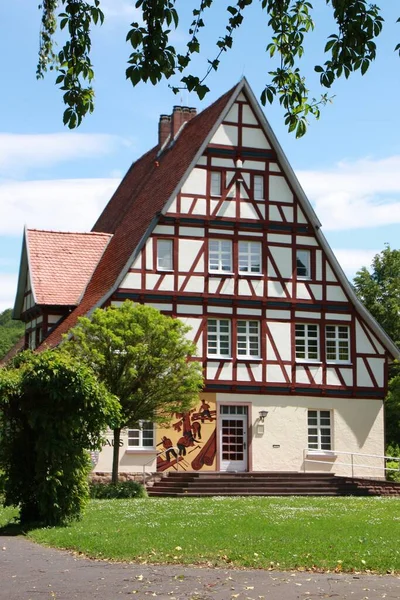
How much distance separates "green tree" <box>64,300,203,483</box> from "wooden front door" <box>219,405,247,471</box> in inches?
195

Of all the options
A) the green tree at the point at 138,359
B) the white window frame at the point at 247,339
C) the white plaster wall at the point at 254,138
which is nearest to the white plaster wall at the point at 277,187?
the white plaster wall at the point at 254,138

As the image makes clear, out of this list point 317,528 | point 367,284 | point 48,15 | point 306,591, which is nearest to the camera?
point 48,15

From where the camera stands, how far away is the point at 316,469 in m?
35.9

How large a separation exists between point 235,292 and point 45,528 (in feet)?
62.5

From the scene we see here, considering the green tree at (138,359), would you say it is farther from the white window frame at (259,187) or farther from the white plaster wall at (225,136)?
the white plaster wall at (225,136)

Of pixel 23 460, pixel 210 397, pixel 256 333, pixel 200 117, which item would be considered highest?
pixel 200 117

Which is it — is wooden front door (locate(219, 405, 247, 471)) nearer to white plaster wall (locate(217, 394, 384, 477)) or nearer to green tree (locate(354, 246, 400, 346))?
white plaster wall (locate(217, 394, 384, 477))

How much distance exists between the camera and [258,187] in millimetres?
36781

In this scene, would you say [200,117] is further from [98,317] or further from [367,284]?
[367,284]

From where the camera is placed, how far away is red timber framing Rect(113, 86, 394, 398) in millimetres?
35500

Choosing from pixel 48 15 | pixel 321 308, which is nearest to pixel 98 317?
pixel 321 308

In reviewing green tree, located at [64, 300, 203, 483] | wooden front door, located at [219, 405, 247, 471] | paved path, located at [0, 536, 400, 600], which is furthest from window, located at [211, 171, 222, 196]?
paved path, located at [0, 536, 400, 600]

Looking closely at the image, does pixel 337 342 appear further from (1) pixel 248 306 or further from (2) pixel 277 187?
(2) pixel 277 187

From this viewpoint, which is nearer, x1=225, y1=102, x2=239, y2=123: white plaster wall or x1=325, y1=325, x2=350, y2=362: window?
x1=225, y1=102, x2=239, y2=123: white plaster wall
